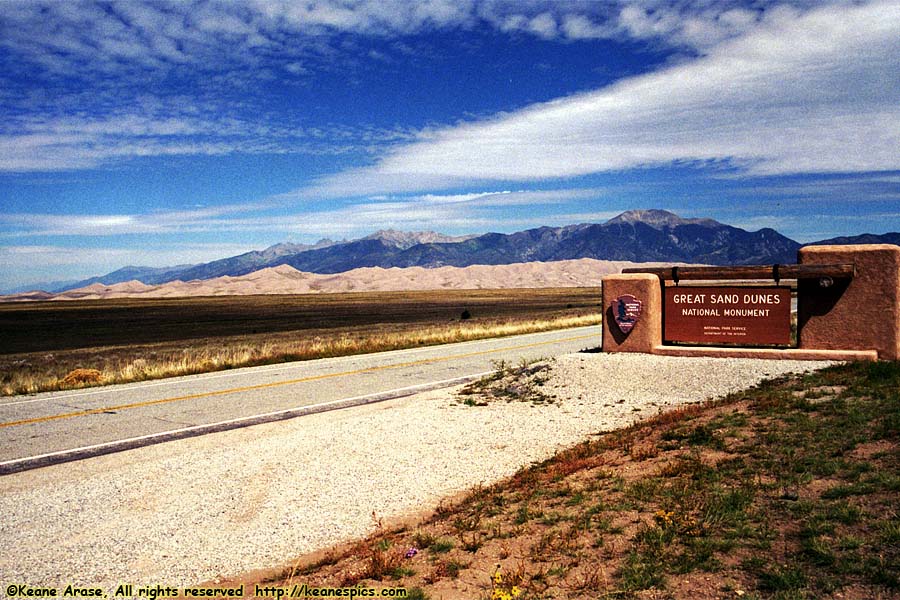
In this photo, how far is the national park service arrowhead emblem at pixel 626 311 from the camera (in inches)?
580

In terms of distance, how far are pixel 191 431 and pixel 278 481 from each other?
353cm

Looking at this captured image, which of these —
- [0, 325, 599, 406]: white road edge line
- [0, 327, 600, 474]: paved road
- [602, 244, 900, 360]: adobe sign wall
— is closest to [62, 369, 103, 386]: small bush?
[0, 325, 599, 406]: white road edge line

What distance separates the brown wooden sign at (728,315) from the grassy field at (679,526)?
5.95m

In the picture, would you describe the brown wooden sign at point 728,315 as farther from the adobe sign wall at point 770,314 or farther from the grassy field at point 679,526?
the grassy field at point 679,526

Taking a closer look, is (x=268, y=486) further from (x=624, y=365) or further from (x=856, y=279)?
(x=856, y=279)

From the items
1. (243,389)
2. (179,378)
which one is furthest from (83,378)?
(243,389)

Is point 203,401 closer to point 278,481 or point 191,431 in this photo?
point 191,431

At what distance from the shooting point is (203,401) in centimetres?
1316

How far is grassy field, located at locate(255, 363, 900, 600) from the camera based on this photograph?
176 inches

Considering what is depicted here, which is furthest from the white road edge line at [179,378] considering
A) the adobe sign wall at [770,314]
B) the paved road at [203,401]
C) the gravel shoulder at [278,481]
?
the adobe sign wall at [770,314]

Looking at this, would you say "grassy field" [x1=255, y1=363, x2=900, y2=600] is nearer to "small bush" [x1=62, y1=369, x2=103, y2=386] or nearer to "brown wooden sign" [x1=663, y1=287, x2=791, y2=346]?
"brown wooden sign" [x1=663, y1=287, x2=791, y2=346]

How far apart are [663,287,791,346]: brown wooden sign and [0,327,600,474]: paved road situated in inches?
197

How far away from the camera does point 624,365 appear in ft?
44.4

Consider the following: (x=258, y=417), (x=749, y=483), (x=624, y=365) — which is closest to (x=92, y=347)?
(x=258, y=417)
